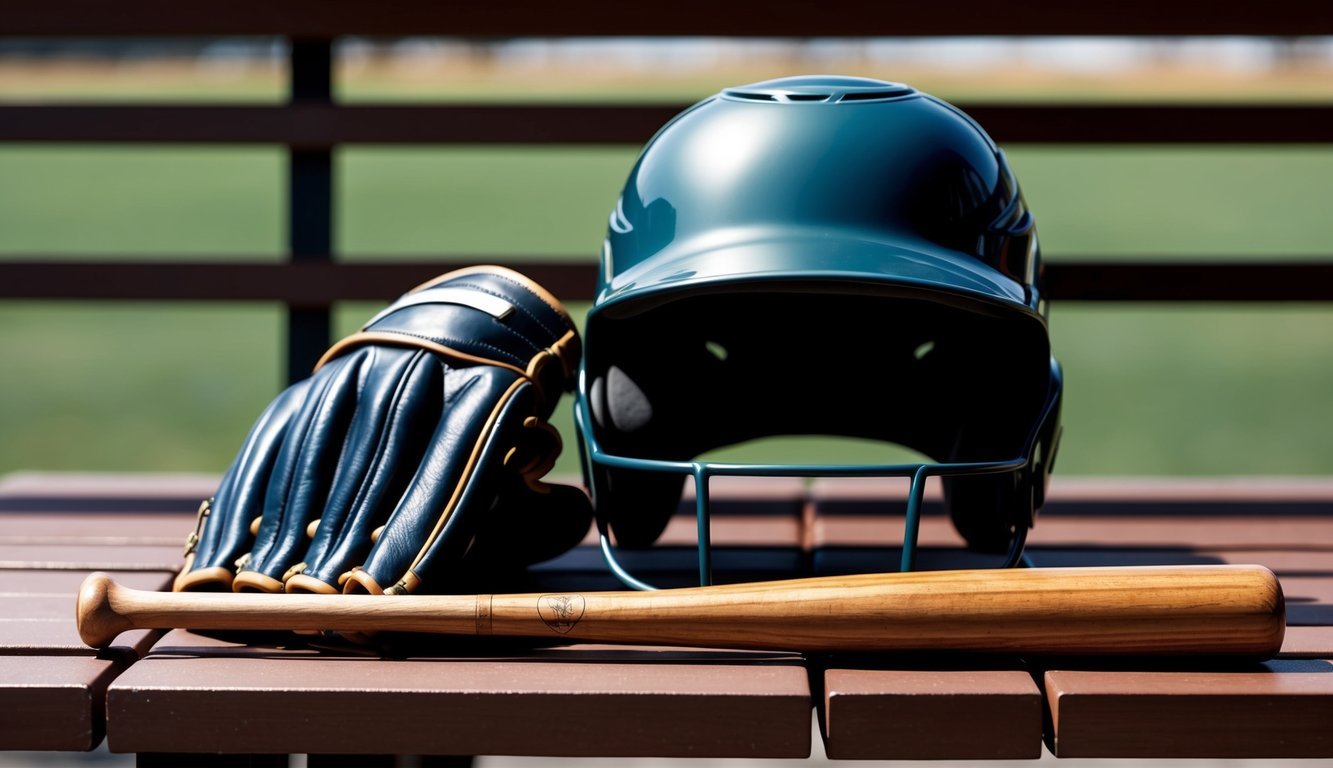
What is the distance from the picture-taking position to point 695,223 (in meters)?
1.59

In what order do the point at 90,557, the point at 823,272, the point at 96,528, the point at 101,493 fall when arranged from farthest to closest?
the point at 101,493 → the point at 96,528 → the point at 90,557 → the point at 823,272

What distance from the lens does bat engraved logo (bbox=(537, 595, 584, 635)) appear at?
4.46 ft

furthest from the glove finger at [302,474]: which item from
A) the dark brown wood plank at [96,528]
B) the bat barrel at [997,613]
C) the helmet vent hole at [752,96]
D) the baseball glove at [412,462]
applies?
the helmet vent hole at [752,96]

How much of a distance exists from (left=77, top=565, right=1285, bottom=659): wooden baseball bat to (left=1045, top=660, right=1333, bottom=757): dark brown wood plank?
64 mm

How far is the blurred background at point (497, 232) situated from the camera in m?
7.20

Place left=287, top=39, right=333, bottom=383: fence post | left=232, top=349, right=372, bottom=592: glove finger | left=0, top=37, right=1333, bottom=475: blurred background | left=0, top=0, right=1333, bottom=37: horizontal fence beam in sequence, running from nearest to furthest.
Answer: left=232, top=349, right=372, bottom=592: glove finger, left=0, top=0, right=1333, bottom=37: horizontal fence beam, left=287, top=39, right=333, bottom=383: fence post, left=0, top=37, right=1333, bottom=475: blurred background

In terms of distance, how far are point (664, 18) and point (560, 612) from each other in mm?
1336

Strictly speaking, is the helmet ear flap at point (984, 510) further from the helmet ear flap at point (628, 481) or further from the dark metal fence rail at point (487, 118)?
the dark metal fence rail at point (487, 118)

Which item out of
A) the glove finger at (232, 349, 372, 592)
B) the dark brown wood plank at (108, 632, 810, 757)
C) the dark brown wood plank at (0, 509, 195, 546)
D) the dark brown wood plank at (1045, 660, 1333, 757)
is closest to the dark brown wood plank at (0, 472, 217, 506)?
the dark brown wood plank at (0, 509, 195, 546)

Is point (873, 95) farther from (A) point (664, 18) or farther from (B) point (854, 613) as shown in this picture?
(A) point (664, 18)

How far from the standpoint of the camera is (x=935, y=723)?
1.25 metres

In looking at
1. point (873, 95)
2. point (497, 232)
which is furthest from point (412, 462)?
point (497, 232)

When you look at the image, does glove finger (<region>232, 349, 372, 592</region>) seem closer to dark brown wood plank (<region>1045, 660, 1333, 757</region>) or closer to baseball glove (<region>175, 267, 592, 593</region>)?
baseball glove (<region>175, 267, 592, 593</region>)

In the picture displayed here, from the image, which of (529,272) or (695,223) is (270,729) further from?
(529,272)
